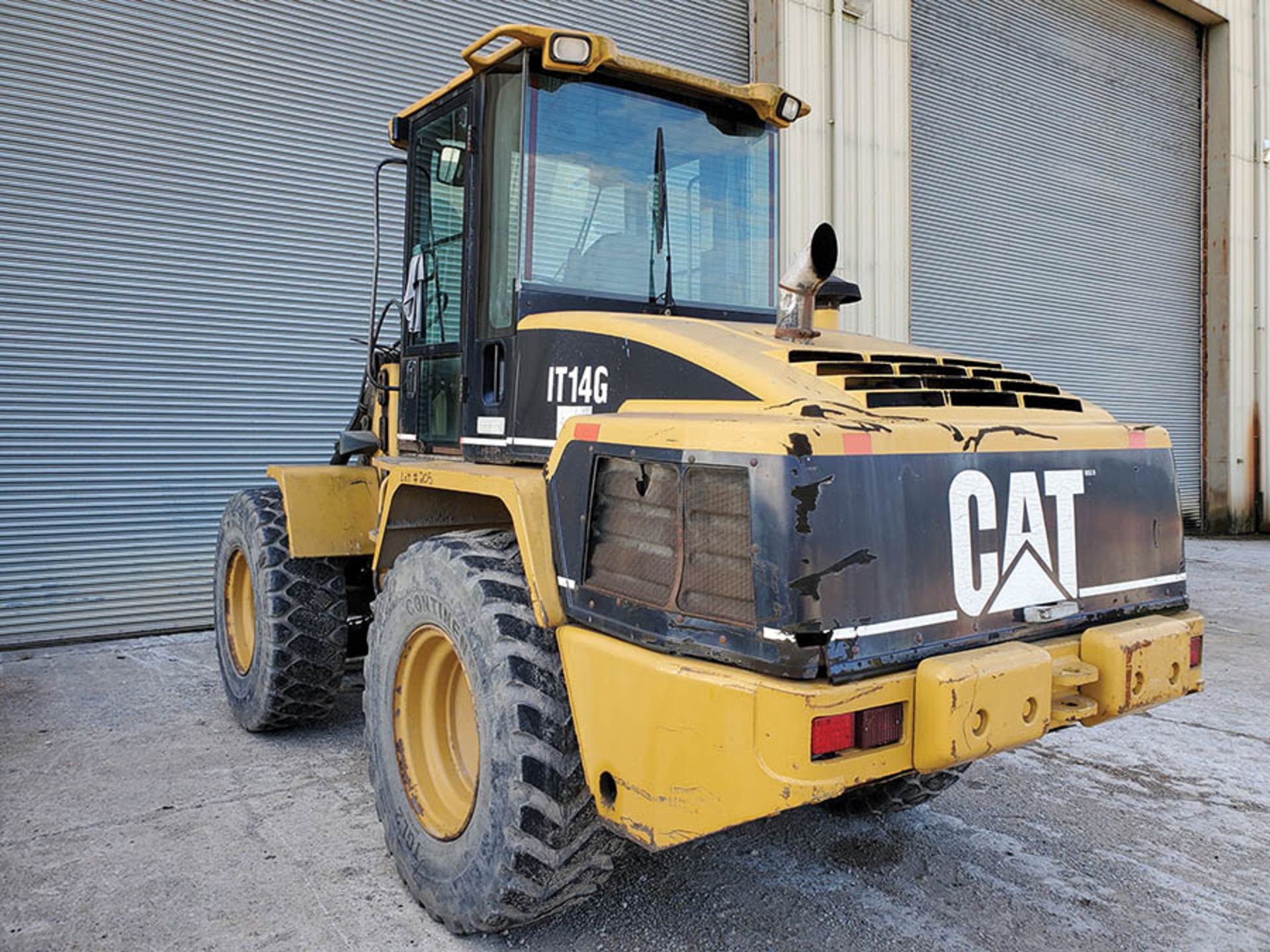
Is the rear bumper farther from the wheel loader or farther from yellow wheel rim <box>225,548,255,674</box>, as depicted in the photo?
yellow wheel rim <box>225,548,255,674</box>

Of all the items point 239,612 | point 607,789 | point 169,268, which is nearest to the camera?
point 607,789

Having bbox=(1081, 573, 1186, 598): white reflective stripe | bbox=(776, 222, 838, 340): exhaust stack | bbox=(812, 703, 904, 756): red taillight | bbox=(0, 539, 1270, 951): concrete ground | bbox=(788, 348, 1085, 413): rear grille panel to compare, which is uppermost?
bbox=(776, 222, 838, 340): exhaust stack

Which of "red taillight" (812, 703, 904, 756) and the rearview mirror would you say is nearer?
"red taillight" (812, 703, 904, 756)

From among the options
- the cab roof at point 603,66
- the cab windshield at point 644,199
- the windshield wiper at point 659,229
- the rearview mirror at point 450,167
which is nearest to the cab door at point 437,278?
the rearview mirror at point 450,167

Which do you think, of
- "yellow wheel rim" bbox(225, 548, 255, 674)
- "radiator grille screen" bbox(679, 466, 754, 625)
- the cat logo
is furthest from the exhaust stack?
"yellow wheel rim" bbox(225, 548, 255, 674)

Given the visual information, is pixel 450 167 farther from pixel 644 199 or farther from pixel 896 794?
pixel 896 794

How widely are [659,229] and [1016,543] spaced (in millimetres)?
1715

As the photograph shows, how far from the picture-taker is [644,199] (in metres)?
3.53

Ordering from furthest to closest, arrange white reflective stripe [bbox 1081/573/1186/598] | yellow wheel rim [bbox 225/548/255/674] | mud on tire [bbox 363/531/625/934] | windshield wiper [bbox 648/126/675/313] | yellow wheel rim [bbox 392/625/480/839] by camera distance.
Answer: yellow wheel rim [bbox 225/548/255/674] → windshield wiper [bbox 648/126/675/313] → yellow wheel rim [bbox 392/625/480/839] → white reflective stripe [bbox 1081/573/1186/598] → mud on tire [bbox 363/531/625/934]

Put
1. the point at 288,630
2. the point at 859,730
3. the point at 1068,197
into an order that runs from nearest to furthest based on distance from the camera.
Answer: the point at 859,730, the point at 288,630, the point at 1068,197

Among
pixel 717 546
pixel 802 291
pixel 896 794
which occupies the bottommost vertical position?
pixel 896 794

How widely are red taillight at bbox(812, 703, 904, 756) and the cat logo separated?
0.38 meters

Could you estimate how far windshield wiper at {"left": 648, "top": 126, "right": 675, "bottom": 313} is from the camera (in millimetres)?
3508

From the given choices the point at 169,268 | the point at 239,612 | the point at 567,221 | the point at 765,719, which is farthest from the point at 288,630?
the point at 169,268
